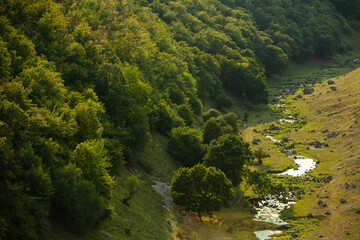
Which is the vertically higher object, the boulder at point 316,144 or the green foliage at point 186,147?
the green foliage at point 186,147

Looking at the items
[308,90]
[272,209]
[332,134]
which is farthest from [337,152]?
[308,90]

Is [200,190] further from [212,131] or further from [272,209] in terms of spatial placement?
[212,131]

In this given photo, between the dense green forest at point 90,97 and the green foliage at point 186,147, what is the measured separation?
22 cm

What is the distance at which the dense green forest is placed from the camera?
4141cm

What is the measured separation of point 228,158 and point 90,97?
28354 mm

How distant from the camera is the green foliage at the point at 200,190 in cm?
6241

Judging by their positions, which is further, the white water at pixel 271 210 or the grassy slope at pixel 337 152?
the white water at pixel 271 210

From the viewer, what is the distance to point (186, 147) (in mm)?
80062

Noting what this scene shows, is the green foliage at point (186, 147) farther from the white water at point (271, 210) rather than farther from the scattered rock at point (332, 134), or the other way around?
the scattered rock at point (332, 134)

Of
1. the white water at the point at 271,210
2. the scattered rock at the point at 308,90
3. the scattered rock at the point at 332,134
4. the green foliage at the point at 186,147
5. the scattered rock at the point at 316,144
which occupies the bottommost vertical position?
the white water at the point at 271,210

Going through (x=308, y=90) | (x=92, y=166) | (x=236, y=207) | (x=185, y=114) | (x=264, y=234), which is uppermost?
(x=92, y=166)

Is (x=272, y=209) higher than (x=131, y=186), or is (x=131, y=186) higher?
(x=131, y=186)

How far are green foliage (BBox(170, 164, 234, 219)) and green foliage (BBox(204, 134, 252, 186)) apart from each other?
31.5ft

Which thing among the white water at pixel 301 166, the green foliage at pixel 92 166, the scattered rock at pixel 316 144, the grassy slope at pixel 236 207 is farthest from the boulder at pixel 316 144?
the green foliage at pixel 92 166
